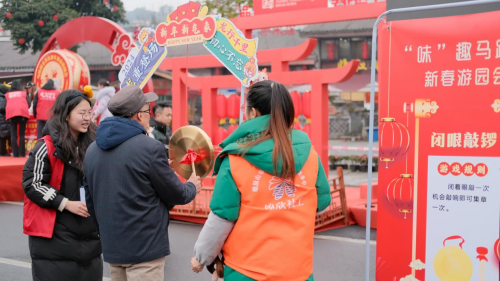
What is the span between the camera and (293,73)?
9.07 m

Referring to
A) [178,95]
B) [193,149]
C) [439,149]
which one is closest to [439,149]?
[439,149]

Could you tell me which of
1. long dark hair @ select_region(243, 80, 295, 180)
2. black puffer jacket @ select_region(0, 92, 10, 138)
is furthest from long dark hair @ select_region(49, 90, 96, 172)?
black puffer jacket @ select_region(0, 92, 10, 138)

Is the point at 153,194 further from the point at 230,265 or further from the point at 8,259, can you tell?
the point at 8,259

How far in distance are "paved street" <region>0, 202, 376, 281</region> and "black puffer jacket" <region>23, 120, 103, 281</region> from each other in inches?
82.0

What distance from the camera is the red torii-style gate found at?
27.3 feet

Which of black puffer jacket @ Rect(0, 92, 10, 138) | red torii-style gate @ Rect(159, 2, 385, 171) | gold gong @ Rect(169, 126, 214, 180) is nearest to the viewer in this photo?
gold gong @ Rect(169, 126, 214, 180)

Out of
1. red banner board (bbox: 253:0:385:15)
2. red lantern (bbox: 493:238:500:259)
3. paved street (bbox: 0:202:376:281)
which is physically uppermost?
red banner board (bbox: 253:0:385:15)

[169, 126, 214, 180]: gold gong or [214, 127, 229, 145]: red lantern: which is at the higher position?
[169, 126, 214, 180]: gold gong

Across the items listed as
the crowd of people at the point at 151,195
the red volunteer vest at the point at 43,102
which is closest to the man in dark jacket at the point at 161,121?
the crowd of people at the point at 151,195

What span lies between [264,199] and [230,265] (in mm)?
348

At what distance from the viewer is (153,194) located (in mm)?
2836

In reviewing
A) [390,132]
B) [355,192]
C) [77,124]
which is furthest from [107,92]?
[390,132]

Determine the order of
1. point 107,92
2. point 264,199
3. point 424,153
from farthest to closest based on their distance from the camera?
point 107,92
point 424,153
point 264,199

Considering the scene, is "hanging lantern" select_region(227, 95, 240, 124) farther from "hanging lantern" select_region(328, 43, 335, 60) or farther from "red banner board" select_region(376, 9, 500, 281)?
"hanging lantern" select_region(328, 43, 335, 60)
